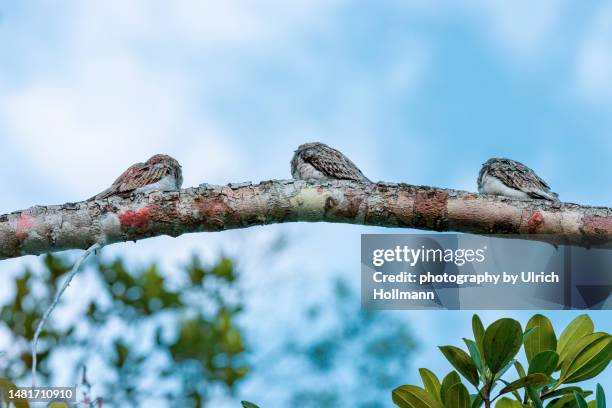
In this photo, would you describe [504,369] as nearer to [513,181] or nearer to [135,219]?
[135,219]

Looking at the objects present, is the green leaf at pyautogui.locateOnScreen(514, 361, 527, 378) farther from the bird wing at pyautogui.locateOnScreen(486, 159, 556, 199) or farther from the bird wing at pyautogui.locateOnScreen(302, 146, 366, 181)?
Result: the bird wing at pyautogui.locateOnScreen(486, 159, 556, 199)

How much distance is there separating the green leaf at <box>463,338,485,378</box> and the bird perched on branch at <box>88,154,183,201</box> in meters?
2.86

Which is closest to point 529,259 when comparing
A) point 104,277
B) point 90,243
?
point 90,243

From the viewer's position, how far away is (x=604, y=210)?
3.35 metres

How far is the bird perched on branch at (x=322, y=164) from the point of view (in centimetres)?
447

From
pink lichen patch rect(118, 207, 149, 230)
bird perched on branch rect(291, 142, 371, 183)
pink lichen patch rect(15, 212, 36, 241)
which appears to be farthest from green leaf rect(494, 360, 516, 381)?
bird perched on branch rect(291, 142, 371, 183)

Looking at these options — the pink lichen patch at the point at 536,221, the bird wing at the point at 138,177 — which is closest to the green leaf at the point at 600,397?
the pink lichen patch at the point at 536,221

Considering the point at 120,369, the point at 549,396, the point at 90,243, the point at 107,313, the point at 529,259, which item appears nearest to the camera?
the point at 549,396

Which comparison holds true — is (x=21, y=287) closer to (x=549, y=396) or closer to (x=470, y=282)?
(x=470, y=282)

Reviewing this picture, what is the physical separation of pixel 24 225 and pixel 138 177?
78.7 inches

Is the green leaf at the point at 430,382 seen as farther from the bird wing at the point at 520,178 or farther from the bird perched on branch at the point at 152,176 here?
the bird perched on branch at the point at 152,176

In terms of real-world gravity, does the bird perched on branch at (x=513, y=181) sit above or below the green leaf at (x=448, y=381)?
above

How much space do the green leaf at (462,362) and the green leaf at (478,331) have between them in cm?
4

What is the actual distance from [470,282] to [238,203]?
1206mm
